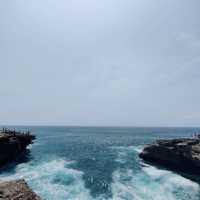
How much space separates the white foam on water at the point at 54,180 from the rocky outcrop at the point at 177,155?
24413mm

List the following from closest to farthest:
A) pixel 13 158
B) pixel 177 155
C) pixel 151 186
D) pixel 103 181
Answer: pixel 151 186 < pixel 103 181 < pixel 177 155 < pixel 13 158

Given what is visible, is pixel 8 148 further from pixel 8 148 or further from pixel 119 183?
pixel 119 183

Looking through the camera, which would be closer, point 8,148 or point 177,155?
point 177,155

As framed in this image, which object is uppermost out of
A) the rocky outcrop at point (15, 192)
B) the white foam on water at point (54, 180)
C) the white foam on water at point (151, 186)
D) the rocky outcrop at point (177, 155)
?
the rocky outcrop at point (15, 192)

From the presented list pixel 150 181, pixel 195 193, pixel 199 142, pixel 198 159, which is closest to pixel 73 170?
pixel 150 181

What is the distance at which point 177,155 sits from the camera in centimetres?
4428

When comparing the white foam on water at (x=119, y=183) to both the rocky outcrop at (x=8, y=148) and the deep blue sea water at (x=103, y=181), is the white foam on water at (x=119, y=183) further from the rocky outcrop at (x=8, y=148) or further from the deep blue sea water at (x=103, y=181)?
the rocky outcrop at (x=8, y=148)

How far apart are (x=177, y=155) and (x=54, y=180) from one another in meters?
32.4

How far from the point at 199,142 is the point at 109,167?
86.0ft

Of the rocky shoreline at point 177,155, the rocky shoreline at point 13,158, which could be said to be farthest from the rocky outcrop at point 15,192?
the rocky shoreline at point 177,155

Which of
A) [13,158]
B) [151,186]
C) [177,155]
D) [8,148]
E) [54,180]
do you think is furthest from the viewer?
[13,158]

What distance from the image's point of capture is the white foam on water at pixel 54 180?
27.3 meters

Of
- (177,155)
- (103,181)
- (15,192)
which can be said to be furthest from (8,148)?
(177,155)

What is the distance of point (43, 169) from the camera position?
3969cm
